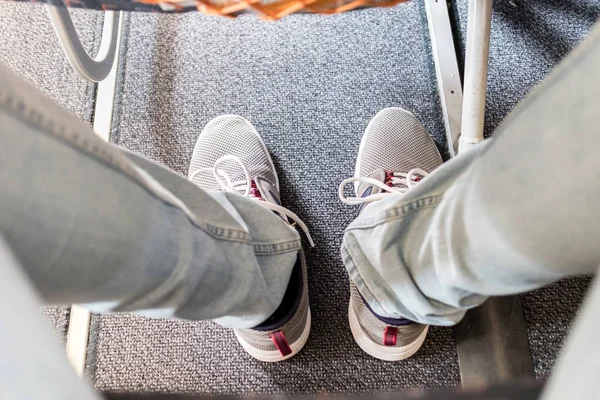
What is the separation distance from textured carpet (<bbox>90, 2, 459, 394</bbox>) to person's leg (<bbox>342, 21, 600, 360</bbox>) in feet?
0.93

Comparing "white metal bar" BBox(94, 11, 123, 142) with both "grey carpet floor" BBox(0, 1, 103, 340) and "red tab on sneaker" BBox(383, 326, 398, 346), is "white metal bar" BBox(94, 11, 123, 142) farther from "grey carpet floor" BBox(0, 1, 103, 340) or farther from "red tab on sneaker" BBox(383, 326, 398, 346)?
"red tab on sneaker" BBox(383, 326, 398, 346)

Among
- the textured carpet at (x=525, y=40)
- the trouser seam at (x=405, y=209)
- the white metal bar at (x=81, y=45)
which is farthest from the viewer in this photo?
the textured carpet at (x=525, y=40)

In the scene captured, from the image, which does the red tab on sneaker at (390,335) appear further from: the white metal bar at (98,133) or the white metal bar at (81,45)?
the white metal bar at (81,45)

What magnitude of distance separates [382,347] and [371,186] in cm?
25

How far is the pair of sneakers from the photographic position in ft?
2.17

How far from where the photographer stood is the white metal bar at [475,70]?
27.7 inches

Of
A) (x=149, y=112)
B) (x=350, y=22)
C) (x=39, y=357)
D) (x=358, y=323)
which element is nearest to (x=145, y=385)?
(x=358, y=323)

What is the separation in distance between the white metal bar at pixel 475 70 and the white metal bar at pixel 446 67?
6cm

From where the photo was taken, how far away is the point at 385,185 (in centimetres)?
73

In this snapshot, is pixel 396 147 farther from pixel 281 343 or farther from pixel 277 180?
pixel 281 343

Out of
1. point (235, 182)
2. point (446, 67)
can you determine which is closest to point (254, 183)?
point (235, 182)

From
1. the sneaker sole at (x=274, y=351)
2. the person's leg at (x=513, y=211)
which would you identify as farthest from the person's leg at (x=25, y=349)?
the sneaker sole at (x=274, y=351)

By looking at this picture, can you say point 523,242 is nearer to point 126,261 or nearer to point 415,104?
point 126,261

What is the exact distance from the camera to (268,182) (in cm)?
80
